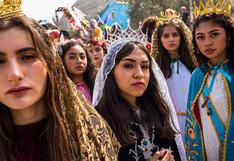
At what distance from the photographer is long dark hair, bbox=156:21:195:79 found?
4684mm

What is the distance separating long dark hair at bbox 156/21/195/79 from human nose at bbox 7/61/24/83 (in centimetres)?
317

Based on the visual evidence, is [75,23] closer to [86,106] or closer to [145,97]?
[145,97]

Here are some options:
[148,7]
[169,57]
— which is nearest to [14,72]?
[169,57]

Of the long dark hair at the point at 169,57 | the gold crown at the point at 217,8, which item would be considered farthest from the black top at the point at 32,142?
the long dark hair at the point at 169,57

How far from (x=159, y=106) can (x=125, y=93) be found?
1.16 feet

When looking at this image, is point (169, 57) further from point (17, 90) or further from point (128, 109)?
point (17, 90)

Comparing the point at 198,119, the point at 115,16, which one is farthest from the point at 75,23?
the point at 115,16

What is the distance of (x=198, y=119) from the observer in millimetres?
3500

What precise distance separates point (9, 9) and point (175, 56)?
331 cm

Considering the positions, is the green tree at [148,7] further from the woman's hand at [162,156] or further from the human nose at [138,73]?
the woman's hand at [162,156]

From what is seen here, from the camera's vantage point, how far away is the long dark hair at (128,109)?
8.62 feet

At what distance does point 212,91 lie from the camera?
338 cm

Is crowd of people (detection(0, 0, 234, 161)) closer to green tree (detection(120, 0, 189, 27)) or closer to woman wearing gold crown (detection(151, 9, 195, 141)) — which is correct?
woman wearing gold crown (detection(151, 9, 195, 141))

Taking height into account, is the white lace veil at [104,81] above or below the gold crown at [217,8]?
below
